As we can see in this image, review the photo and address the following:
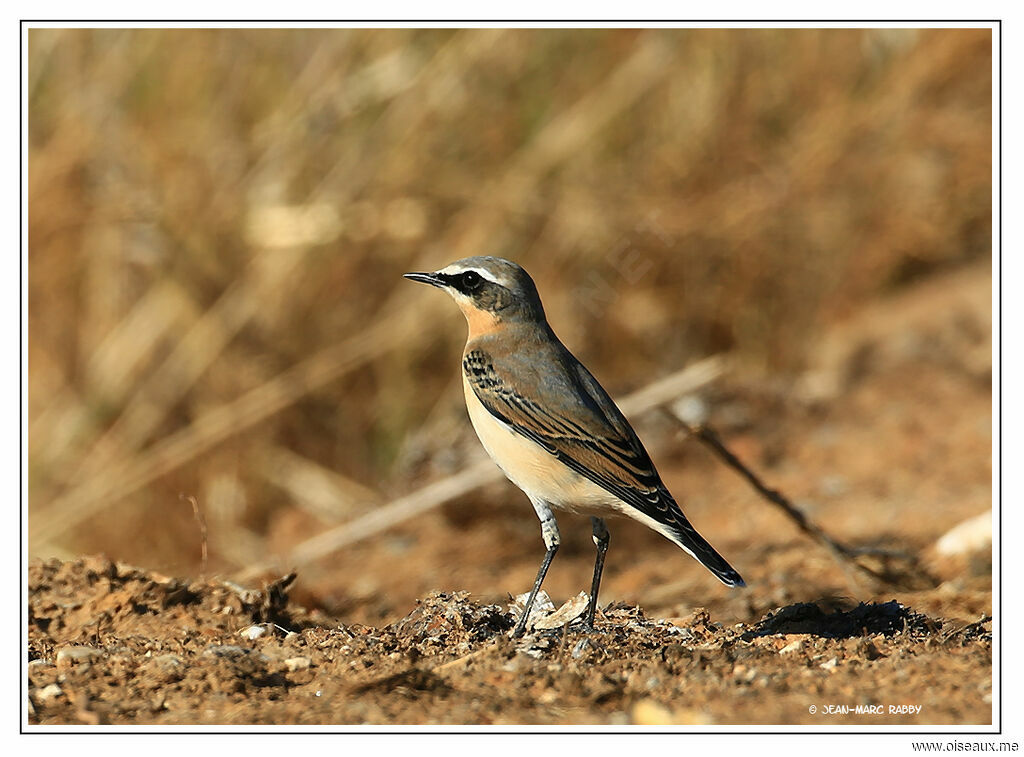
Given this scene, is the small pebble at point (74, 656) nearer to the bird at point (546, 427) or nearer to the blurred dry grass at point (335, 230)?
the bird at point (546, 427)

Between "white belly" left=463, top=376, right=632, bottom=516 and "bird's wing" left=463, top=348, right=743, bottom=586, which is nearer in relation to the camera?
"bird's wing" left=463, top=348, right=743, bottom=586

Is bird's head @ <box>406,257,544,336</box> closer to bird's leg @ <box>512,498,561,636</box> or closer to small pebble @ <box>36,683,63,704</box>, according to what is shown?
bird's leg @ <box>512,498,561,636</box>

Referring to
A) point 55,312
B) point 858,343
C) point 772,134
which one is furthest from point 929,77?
point 55,312

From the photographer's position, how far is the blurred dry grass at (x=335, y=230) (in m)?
11.2

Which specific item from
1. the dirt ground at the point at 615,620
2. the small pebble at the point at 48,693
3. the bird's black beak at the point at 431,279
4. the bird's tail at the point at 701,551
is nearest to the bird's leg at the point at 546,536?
the dirt ground at the point at 615,620

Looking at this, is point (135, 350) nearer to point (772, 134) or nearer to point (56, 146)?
point (56, 146)

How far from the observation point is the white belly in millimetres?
6180

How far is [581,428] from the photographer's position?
630 cm

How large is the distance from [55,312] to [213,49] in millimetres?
2958

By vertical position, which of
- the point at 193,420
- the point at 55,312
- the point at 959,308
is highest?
the point at 959,308

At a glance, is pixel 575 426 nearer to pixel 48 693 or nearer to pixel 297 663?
pixel 297 663

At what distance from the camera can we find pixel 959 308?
13.3m

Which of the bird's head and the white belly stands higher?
the bird's head

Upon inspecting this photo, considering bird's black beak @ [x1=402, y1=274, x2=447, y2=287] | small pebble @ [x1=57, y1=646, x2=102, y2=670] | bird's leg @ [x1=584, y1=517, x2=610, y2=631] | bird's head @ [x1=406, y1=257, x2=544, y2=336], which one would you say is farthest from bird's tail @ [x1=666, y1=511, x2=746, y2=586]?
small pebble @ [x1=57, y1=646, x2=102, y2=670]
